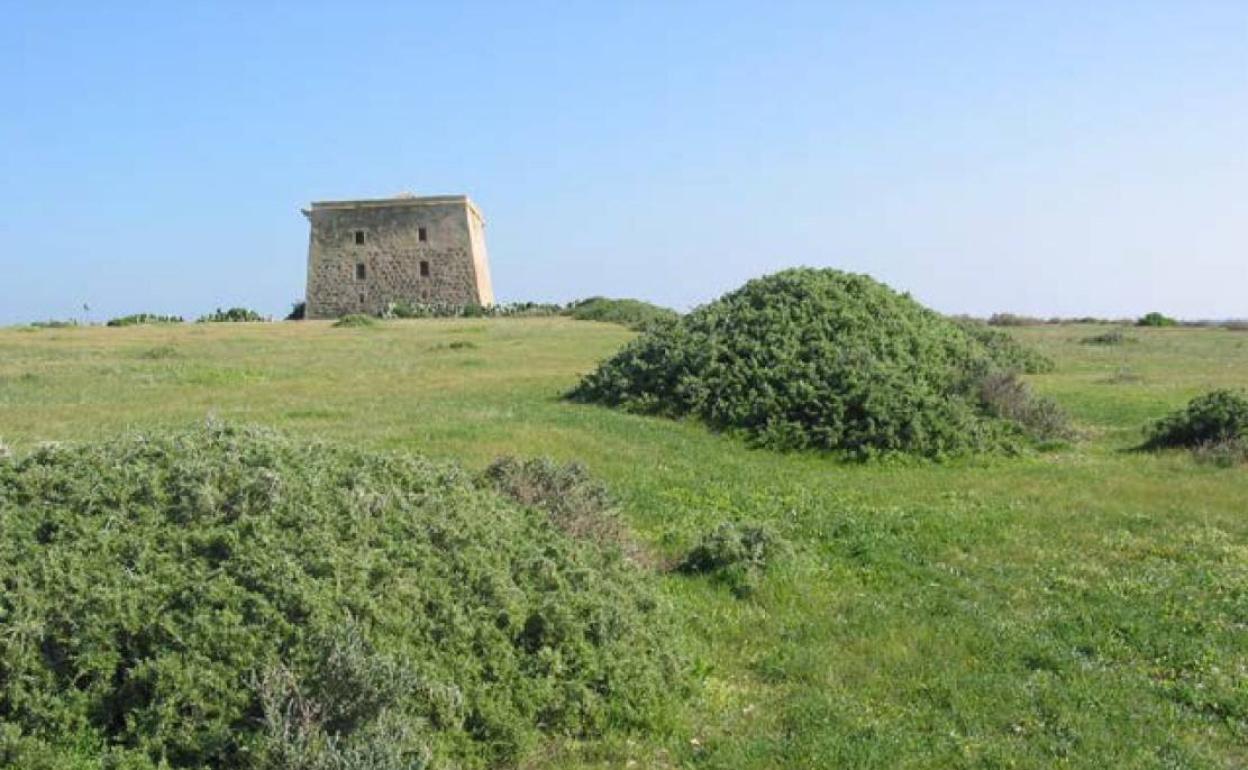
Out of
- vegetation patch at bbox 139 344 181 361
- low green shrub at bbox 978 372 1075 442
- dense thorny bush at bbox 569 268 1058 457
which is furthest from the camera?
vegetation patch at bbox 139 344 181 361

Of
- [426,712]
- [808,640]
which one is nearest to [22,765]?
[426,712]

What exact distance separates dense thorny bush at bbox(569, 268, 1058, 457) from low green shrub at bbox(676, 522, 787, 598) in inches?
209

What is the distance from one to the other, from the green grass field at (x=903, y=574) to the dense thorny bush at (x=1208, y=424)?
674 millimetres

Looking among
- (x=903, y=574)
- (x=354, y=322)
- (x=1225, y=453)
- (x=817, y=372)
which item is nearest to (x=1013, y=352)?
(x=817, y=372)

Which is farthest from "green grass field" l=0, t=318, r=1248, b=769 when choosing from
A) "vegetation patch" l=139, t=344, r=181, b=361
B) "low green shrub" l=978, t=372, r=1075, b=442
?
"vegetation patch" l=139, t=344, r=181, b=361

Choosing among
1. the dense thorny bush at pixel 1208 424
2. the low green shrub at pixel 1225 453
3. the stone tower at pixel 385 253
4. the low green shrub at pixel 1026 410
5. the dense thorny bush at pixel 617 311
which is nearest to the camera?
the low green shrub at pixel 1225 453

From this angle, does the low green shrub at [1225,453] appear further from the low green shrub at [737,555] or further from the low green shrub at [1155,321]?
the low green shrub at [1155,321]

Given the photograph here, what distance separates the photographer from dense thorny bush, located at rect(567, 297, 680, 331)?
157ft

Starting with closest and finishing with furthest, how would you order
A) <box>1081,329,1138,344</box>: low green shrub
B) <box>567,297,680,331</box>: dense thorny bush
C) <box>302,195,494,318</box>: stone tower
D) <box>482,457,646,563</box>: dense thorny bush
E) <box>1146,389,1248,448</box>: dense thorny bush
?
<box>482,457,646,563</box>: dense thorny bush → <box>1146,389,1248,448</box>: dense thorny bush → <box>1081,329,1138,344</box>: low green shrub → <box>567,297,680,331</box>: dense thorny bush → <box>302,195,494,318</box>: stone tower

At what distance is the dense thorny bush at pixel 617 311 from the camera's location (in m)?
48.0

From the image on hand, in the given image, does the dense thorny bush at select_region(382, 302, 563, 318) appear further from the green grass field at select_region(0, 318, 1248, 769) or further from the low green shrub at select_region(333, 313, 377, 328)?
the green grass field at select_region(0, 318, 1248, 769)

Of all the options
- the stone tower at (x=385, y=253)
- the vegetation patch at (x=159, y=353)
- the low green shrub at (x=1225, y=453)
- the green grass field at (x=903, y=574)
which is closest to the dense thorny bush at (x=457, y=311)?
the stone tower at (x=385, y=253)

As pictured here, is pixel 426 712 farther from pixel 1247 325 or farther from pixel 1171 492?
pixel 1247 325

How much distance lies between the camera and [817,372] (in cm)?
1585
